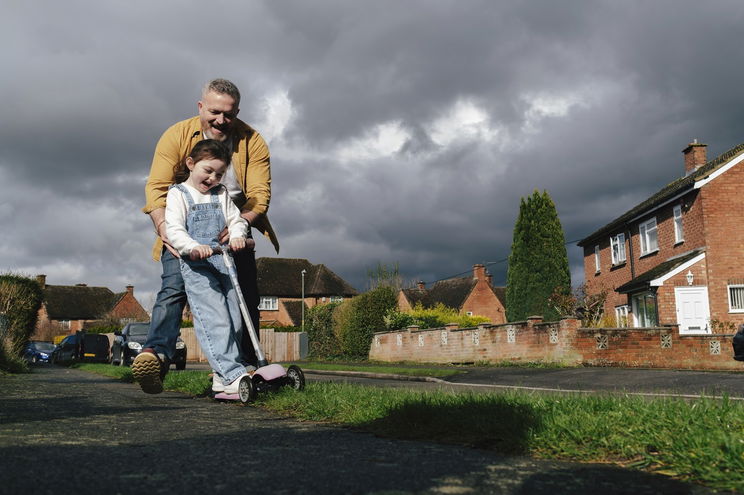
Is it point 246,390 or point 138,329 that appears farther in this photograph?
point 138,329

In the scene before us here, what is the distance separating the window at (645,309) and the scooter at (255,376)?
2096cm

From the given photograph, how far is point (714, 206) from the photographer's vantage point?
22703mm

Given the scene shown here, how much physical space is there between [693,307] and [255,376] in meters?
21.2

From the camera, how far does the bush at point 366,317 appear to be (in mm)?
29391

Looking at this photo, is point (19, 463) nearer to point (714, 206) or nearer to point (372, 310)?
point (714, 206)

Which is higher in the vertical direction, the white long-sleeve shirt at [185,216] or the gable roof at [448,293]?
the gable roof at [448,293]

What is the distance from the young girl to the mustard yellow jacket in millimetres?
313

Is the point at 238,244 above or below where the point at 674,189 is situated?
below

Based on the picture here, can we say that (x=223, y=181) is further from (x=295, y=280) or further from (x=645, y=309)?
(x=295, y=280)

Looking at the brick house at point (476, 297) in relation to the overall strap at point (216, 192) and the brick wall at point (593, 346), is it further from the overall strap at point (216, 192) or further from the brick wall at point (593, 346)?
the overall strap at point (216, 192)

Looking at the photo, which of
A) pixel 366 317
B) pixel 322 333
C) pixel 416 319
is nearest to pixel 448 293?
pixel 322 333

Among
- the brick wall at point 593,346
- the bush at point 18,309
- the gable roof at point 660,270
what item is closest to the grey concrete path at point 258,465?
the bush at point 18,309

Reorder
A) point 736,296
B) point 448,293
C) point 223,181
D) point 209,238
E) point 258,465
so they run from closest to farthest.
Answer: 1. point 258,465
2. point 209,238
3. point 223,181
4. point 736,296
5. point 448,293

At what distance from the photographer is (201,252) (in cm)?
474
